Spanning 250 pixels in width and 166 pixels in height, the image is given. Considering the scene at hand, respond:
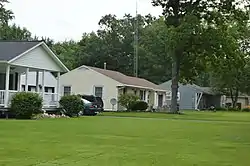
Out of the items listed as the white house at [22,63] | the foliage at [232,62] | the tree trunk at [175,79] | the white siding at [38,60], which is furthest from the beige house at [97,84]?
the white siding at [38,60]

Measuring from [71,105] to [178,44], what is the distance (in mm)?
14915

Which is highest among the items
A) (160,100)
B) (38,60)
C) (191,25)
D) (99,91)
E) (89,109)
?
(191,25)

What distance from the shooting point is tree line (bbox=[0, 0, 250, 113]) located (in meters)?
45.5

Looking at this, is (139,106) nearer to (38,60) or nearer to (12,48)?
(38,60)

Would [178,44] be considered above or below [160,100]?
above

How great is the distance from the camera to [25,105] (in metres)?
29.9

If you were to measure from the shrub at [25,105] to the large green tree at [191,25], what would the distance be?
18684 millimetres

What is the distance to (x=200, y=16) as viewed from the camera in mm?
46031

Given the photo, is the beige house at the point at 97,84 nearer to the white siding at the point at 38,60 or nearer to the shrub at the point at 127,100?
the shrub at the point at 127,100

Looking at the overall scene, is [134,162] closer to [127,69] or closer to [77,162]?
[77,162]

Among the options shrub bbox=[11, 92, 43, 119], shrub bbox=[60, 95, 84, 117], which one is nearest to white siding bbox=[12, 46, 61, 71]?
shrub bbox=[11, 92, 43, 119]

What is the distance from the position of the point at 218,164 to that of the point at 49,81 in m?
37.0

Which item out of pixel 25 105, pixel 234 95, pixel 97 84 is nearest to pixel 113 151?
pixel 25 105

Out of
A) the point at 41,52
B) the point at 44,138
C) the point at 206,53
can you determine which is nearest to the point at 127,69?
the point at 206,53
